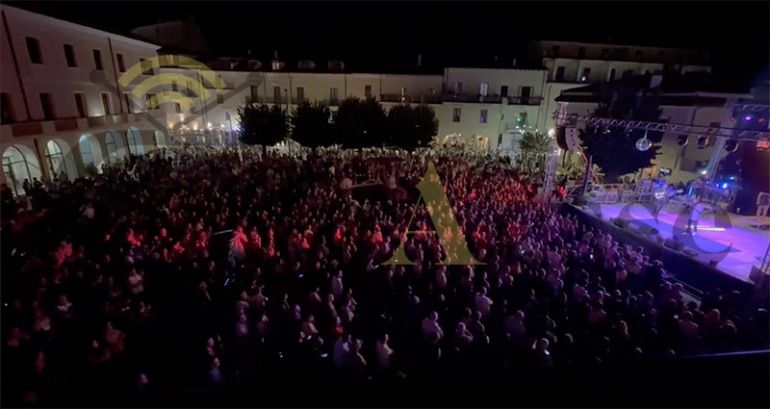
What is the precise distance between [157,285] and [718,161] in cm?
1979

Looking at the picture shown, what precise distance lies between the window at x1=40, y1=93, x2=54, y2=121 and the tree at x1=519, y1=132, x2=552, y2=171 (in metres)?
23.5

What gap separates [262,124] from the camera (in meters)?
22.5

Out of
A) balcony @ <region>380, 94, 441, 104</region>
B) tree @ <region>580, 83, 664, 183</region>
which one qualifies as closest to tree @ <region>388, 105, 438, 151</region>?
balcony @ <region>380, 94, 441, 104</region>

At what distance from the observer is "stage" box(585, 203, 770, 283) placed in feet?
31.6

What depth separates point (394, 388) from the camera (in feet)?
16.2

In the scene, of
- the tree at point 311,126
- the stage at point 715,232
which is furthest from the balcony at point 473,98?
the stage at point 715,232

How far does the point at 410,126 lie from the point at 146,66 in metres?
16.9

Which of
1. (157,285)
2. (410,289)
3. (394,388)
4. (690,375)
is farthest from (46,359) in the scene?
(690,375)

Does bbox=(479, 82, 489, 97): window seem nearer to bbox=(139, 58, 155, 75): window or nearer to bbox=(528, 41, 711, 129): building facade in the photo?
bbox=(528, 41, 711, 129): building facade

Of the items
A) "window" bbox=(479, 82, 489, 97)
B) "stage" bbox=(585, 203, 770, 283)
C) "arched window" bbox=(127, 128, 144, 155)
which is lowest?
"stage" bbox=(585, 203, 770, 283)

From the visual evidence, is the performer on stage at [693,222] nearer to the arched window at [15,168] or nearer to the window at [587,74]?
the window at [587,74]

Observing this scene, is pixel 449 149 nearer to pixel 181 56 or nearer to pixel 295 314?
pixel 181 56

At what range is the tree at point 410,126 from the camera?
22906 mm

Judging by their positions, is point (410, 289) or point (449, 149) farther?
point (449, 149)
